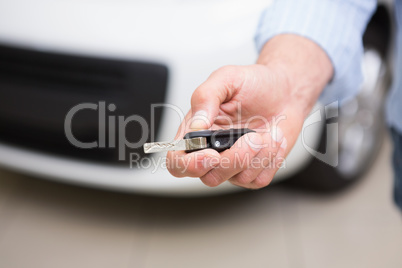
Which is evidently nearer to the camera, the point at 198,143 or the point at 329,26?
the point at 198,143

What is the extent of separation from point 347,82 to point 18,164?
0.81 metres

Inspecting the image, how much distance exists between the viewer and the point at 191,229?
1329 mm

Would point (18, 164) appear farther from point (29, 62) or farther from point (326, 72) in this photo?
point (326, 72)

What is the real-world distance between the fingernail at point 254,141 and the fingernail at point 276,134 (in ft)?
0.16

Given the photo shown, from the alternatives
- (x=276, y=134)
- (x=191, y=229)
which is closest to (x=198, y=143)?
(x=276, y=134)

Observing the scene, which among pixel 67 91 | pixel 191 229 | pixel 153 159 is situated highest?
pixel 67 91

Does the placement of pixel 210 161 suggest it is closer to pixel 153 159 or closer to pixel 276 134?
pixel 276 134

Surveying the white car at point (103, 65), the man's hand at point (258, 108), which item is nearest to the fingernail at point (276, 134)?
the man's hand at point (258, 108)

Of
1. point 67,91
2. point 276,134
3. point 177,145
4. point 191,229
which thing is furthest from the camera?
point 191,229

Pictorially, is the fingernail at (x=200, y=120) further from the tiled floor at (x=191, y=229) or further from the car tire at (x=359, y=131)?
the car tire at (x=359, y=131)

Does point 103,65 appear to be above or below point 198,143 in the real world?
above

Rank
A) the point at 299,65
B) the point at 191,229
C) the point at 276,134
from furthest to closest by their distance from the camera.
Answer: the point at 191,229 < the point at 299,65 < the point at 276,134

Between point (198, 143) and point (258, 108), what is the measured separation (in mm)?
146

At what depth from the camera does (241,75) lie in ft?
1.75
